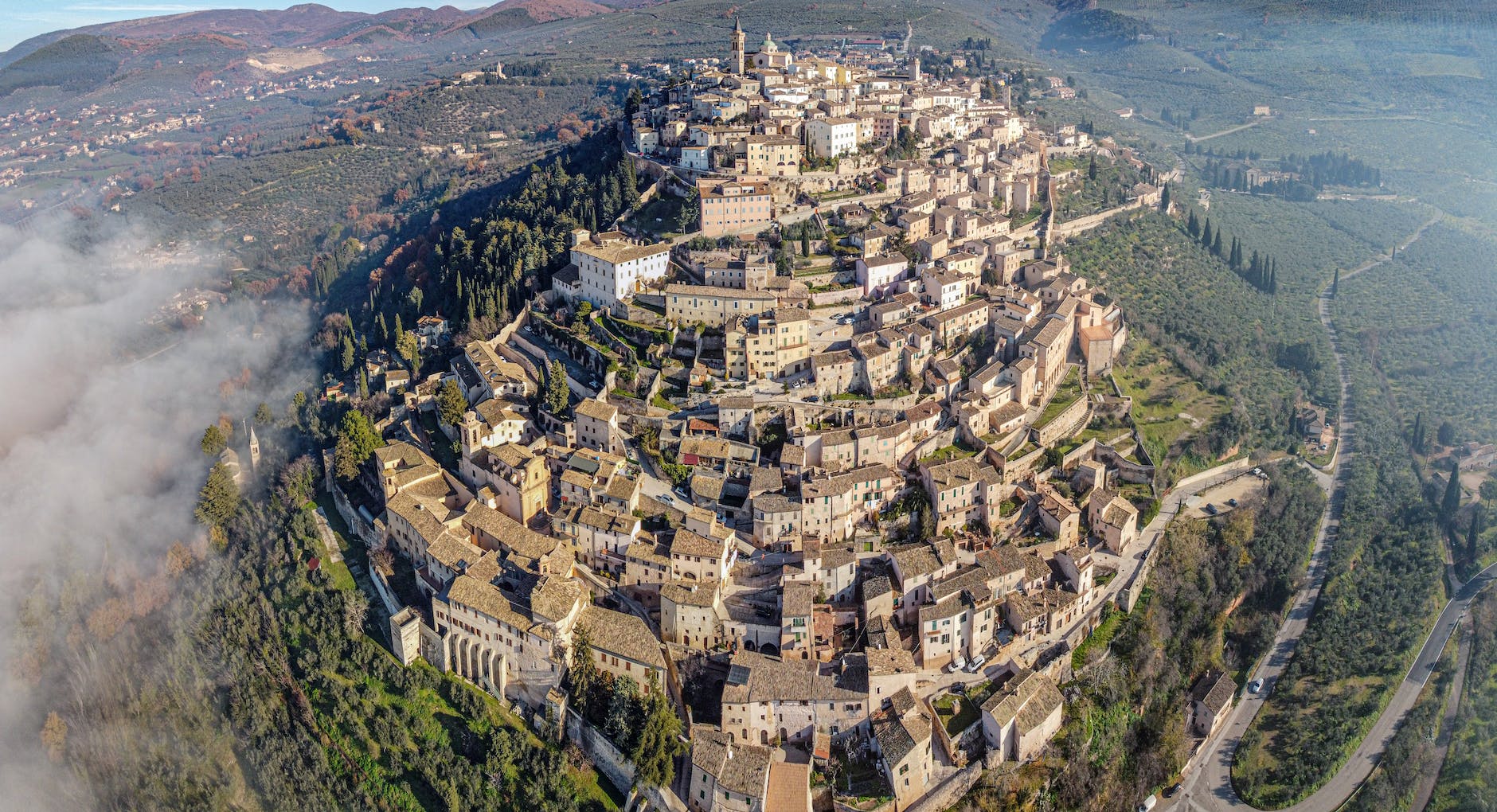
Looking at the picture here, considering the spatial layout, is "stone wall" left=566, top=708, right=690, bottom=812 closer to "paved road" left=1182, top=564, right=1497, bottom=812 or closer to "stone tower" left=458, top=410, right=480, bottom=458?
"stone tower" left=458, top=410, right=480, bottom=458

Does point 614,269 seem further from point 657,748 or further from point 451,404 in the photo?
point 657,748

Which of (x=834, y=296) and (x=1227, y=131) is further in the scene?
(x=1227, y=131)


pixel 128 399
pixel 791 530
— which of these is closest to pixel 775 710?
pixel 791 530

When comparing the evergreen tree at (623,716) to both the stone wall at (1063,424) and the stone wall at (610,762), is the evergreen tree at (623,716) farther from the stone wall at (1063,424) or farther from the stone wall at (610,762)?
the stone wall at (1063,424)

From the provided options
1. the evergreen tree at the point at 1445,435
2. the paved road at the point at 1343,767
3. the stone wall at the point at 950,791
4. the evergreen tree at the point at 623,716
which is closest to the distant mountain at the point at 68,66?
the evergreen tree at the point at 623,716

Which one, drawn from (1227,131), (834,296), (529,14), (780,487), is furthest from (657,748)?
(529,14)

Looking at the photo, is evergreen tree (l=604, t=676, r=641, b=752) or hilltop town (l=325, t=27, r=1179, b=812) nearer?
evergreen tree (l=604, t=676, r=641, b=752)

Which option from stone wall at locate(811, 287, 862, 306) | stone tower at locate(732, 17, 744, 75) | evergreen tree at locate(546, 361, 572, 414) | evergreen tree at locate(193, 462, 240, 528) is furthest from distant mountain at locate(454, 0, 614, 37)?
evergreen tree at locate(546, 361, 572, 414)
